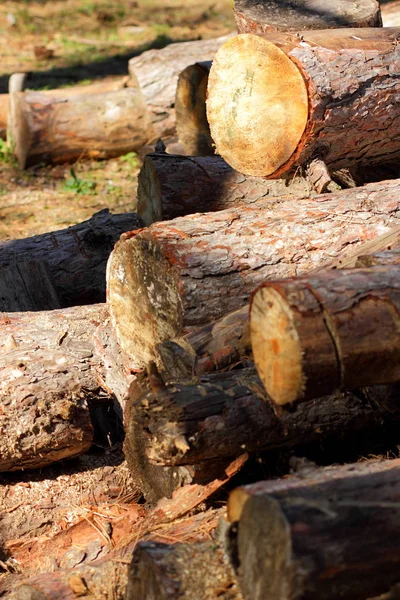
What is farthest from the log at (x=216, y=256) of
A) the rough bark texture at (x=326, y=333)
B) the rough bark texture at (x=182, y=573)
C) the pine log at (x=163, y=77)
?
the pine log at (x=163, y=77)

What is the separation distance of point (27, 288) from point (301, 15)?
2.47 m

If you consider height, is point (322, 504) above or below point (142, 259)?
below

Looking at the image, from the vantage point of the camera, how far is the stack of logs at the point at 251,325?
2.31m

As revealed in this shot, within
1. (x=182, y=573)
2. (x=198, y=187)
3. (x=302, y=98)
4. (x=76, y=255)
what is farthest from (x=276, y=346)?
(x=76, y=255)

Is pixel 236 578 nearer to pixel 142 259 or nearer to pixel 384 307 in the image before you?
pixel 384 307

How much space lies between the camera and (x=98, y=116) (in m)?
7.38

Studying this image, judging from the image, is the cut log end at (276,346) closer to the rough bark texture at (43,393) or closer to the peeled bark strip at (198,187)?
the rough bark texture at (43,393)

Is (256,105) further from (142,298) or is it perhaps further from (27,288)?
(27,288)

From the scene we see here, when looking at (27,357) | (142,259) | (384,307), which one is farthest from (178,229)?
(384,307)

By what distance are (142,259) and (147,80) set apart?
14.0 ft

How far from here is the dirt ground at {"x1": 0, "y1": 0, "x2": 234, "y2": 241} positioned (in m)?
6.91

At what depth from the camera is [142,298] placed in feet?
11.9

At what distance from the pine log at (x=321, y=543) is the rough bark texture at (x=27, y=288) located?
2.47 metres

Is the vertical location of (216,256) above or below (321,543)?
above
